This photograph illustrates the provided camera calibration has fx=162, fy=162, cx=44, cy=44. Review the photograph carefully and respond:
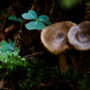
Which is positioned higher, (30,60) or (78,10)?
(78,10)

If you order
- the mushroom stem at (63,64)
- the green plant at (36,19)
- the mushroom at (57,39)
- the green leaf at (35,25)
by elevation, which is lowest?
the mushroom stem at (63,64)

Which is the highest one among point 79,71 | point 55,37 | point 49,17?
point 49,17

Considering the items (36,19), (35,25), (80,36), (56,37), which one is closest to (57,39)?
(56,37)

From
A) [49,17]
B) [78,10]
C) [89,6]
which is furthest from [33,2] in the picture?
[89,6]

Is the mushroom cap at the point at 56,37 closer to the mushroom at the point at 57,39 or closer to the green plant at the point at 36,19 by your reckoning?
the mushroom at the point at 57,39

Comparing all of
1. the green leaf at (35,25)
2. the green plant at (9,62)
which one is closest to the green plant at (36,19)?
the green leaf at (35,25)

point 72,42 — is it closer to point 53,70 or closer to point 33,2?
point 53,70

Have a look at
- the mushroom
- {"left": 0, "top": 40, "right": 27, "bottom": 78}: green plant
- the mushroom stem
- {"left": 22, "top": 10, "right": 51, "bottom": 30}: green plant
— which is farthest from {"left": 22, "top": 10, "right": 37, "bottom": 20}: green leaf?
the mushroom stem
